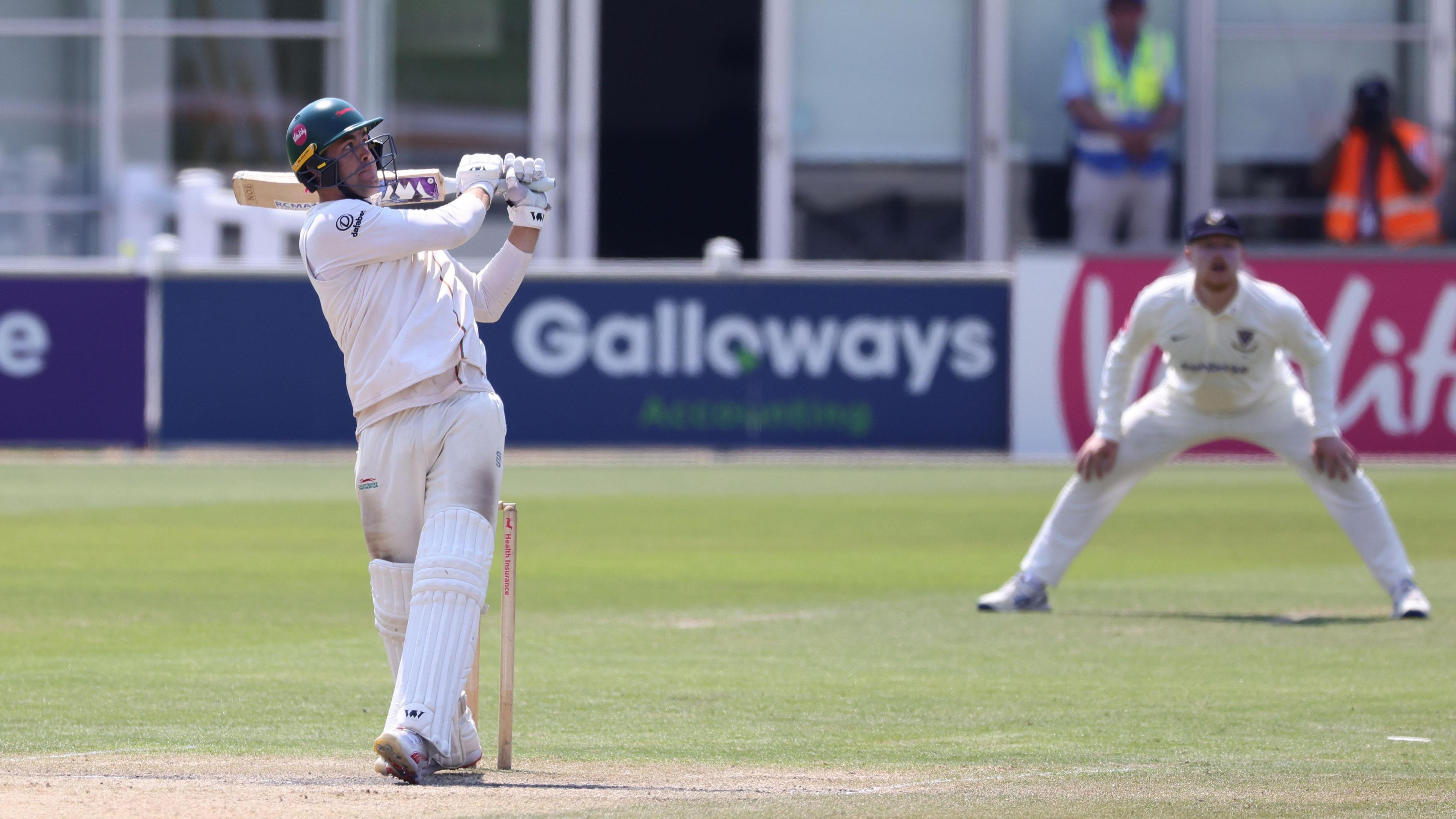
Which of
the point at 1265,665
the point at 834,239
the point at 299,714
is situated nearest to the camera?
the point at 299,714

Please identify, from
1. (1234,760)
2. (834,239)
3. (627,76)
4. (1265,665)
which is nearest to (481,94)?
(627,76)

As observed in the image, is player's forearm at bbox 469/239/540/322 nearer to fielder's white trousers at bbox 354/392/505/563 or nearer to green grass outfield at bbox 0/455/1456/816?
fielder's white trousers at bbox 354/392/505/563

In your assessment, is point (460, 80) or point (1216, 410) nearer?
point (1216, 410)

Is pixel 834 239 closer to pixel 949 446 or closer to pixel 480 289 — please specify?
pixel 949 446

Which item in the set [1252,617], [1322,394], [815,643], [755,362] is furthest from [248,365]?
[1322,394]

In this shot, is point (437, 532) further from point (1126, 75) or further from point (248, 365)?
point (1126, 75)

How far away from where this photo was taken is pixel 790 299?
59.8 ft

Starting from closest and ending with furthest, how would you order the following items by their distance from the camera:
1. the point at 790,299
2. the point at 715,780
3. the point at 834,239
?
the point at 715,780 < the point at 790,299 < the point at 834,239

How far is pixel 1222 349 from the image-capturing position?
988 centimetres

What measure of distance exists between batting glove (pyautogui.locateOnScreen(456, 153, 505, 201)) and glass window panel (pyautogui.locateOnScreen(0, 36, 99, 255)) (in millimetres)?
18078

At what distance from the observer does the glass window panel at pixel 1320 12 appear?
2330cm

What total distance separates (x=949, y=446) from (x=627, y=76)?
7.38 metres

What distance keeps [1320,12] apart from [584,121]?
802cm

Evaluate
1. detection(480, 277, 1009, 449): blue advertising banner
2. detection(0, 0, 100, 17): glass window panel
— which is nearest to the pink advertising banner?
detection(480, 277, 1009, 449): blue advertising banner
